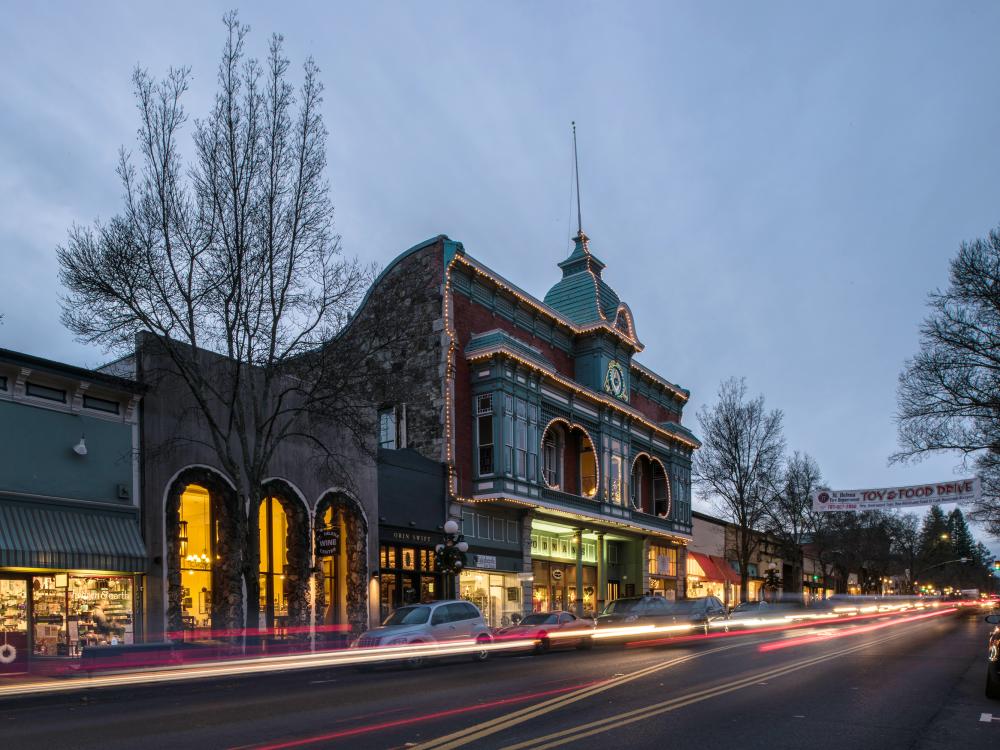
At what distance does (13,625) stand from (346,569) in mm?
11738

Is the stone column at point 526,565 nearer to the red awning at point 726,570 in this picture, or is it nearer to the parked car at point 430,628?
the parked car at point 430,628

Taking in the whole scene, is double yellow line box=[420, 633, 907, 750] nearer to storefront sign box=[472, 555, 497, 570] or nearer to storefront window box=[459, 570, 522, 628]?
storefront sign box=[472, 555, 497, 570]

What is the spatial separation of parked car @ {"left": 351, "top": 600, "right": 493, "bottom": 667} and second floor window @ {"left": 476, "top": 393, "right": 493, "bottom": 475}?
43.6ft

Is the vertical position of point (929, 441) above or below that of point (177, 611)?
above

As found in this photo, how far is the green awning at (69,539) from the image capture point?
21328 millimetres

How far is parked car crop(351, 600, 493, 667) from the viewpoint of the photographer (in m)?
22.4

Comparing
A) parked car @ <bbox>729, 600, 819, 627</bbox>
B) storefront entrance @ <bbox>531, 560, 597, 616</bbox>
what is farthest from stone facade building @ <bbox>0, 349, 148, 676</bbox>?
parked car @ <bbox>729, 600, 819, 627</bbox>

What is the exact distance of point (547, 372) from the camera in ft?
132

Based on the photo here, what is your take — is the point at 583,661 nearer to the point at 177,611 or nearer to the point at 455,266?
the point at 177,611

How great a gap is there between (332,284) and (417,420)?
1321cm

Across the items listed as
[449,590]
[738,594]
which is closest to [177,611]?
[449,590]

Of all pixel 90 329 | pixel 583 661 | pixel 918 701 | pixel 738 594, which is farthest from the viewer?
pixel 738 594

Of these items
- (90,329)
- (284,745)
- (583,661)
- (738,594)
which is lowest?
(738,594)

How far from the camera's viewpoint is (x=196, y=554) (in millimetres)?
27016
